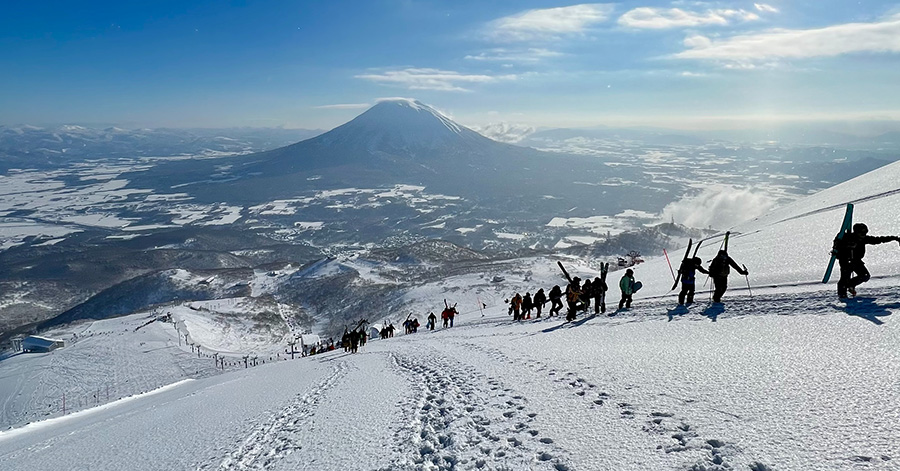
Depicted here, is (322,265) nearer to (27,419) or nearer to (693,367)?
(27,419)

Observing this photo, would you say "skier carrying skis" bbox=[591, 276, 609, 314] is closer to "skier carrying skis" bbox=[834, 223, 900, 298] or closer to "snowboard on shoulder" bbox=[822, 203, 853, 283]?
"snowboard on shoulder" bbox=[822, 203, 853, 283]

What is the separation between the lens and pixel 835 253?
353 inches

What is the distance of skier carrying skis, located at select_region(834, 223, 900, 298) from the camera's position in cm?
857

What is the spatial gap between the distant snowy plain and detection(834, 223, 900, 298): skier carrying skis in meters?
0.33

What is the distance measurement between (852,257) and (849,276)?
37 cm

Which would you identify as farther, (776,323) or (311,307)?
(311,307)

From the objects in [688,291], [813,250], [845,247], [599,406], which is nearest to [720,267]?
[688,291]

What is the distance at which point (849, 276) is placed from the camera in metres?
8.65

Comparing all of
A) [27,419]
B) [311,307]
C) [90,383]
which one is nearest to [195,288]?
[311,307]

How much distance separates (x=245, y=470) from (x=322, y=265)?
10794 cm

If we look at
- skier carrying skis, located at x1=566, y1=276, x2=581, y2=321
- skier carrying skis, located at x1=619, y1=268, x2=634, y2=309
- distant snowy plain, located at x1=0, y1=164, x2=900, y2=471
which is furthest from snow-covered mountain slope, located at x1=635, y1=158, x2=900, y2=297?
skier carrying skis, located at x1=566, y1=276, x2=581, y2=321

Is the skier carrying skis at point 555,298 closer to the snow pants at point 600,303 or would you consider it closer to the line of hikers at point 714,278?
the line of hikers at point 714,278

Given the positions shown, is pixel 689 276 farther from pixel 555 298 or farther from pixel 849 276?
pixel 555 298

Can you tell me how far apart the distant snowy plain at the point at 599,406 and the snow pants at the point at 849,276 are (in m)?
0.27
